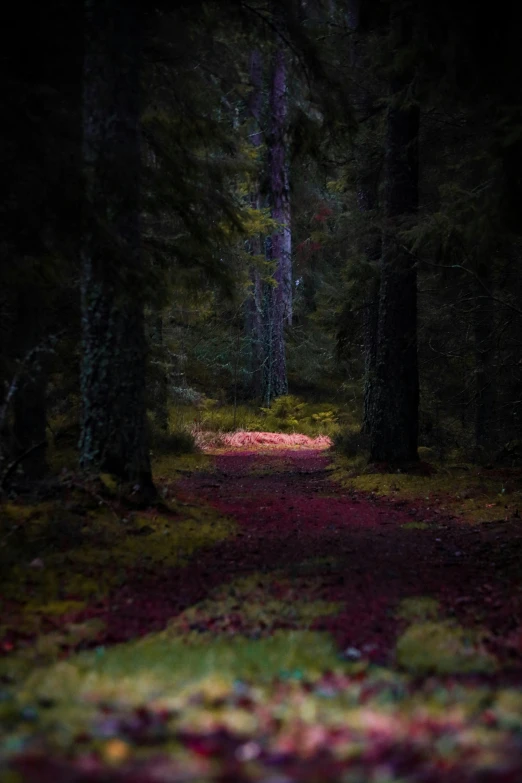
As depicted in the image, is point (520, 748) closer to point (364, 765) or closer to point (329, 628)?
point (364, 765)

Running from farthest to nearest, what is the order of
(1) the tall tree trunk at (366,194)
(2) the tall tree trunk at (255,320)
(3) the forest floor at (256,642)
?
(2) the tall tree trunk at (255,320) < (1) the tall tree trunk at (366,194) < (3) the forest floor at (256,642)

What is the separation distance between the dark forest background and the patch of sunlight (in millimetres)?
3531

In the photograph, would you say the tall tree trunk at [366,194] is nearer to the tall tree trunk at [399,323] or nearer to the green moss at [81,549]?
the tall tree trunk at [399,323]

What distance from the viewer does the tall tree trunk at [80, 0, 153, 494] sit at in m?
7.49

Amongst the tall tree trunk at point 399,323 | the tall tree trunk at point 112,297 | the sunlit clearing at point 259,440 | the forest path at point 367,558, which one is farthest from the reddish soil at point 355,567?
the sunlit clearing at point 259,440

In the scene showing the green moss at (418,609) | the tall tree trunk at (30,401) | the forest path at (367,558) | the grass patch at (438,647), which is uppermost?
the tall tree trunk at (30,401)

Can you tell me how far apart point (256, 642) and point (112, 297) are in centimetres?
426

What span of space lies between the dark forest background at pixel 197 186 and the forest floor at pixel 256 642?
1193mm

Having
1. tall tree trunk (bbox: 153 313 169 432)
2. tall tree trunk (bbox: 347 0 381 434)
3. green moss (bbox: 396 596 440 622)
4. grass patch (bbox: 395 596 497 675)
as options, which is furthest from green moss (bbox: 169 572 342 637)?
tall tree trunk (bbox: 347 0 381 434)

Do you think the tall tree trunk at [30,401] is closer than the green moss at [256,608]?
No

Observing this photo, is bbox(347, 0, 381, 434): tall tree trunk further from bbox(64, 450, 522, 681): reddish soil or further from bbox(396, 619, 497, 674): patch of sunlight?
bbox(396, 619, 497, 674): patch of sunlight

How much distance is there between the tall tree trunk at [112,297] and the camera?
7.49 m

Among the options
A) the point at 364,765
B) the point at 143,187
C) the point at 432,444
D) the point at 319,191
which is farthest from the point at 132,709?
the point at 319,191

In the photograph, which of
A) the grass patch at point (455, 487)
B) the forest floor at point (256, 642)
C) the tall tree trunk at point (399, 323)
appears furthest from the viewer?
the tall tree trunk at point (399, 323)
